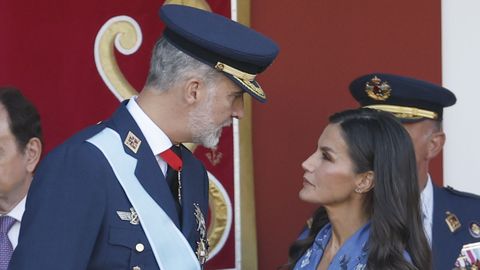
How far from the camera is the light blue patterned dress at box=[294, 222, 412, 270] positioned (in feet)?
8.11

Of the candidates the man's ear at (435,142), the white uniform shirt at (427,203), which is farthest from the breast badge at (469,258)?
the man's ear at (435,142)

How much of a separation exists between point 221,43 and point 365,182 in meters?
0.57

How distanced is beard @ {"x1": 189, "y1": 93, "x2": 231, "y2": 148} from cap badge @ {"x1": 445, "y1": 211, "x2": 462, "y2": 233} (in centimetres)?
107

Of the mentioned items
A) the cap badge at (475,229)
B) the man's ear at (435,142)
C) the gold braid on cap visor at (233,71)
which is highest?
the gold braid on cap visor at (233,71)

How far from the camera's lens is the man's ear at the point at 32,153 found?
2965 mm

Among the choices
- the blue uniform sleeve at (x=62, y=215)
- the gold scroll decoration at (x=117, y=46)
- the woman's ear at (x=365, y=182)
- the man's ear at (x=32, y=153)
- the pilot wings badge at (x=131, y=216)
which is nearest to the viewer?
the blue uniform sleeve at (x=62, y=215)

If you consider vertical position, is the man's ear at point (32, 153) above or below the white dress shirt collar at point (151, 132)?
below

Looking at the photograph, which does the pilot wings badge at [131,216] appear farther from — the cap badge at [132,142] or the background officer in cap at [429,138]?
the background officer in cap at [429,138]

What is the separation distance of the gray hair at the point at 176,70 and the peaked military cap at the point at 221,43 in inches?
0.5

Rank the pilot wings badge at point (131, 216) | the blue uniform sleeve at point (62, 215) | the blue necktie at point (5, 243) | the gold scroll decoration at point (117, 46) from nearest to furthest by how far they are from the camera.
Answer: the blue uniform sleeve at point (62, 215) → the pilot wings badge at point (131, 216) → the blue necktie at point (5, 243) → the gold scroll decoration at point (117, 46)

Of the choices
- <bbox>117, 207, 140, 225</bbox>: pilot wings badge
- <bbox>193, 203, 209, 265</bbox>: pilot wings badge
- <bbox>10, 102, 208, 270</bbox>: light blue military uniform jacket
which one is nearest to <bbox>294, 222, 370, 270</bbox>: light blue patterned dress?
<bbox>193, 203, 209, 265</bbox>: pilot wings badge

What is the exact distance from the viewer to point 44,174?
214 cm

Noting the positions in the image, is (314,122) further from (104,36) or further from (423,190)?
(104,36)

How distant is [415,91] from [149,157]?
1175 mm
